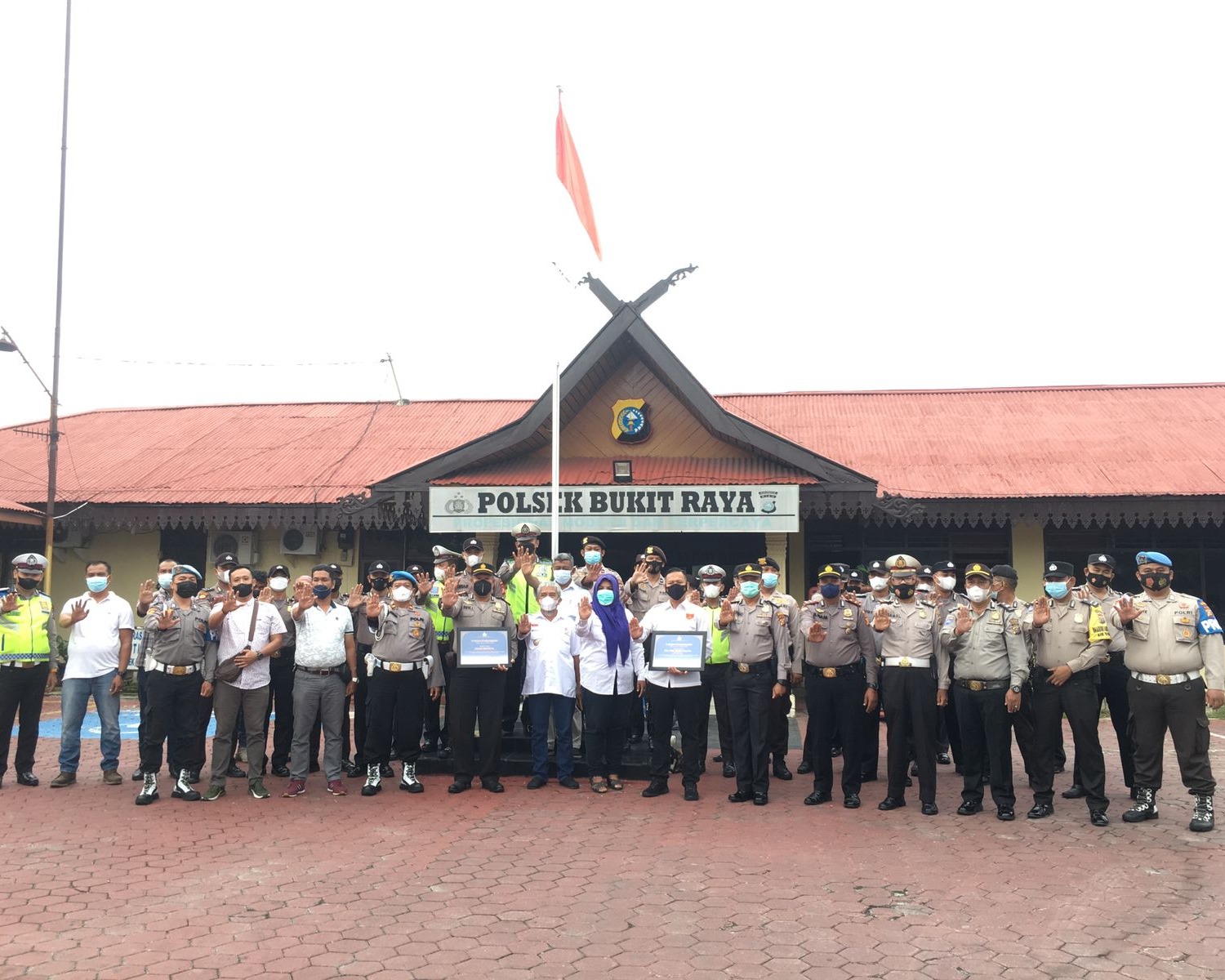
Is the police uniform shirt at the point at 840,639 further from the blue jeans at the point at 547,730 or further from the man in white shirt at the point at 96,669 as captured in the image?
the man in white shirt at the point at 96,669

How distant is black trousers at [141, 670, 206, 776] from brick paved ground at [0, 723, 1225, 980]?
39cm

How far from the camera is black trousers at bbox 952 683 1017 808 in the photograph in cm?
751

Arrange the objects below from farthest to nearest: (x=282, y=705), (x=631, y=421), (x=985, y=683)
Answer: (x=631, y=421)
(x=282, y=705)
(x=985, y=683)

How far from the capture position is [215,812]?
760cm

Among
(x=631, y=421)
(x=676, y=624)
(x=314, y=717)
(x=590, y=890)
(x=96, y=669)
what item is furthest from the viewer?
(x=631, y=421)

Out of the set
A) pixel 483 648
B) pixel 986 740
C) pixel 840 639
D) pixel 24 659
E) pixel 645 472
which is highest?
pixel 645 472

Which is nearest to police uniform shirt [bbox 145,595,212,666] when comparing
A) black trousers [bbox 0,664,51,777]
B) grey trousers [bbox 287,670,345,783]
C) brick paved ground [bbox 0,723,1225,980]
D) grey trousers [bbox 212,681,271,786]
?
grey trousers [bbox 212,681,271,786]

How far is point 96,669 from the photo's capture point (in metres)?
8.68

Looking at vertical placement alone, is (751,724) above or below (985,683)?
below

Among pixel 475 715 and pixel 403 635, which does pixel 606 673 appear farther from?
pixel 403 635

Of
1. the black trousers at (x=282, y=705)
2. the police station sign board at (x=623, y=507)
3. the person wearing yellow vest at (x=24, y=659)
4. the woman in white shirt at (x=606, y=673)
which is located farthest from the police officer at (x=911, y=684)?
the person wearing yellow vest at (x=24, y=659)

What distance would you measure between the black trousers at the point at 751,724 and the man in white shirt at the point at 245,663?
389 centimetres

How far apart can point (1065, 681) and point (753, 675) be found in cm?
235

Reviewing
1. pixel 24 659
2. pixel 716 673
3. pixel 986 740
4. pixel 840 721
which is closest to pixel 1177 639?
pixel 986 740
